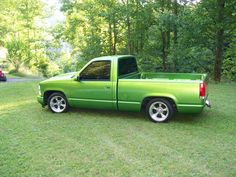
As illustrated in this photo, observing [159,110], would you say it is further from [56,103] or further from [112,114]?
[56,103]

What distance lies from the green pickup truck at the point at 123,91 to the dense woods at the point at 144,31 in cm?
706

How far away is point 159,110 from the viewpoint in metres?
6.89

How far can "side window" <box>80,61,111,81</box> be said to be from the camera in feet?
23.9

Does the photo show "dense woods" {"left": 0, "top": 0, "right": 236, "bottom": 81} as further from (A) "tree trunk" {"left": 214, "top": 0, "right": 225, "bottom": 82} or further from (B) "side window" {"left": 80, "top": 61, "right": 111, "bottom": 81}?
(B) "side window" {"left": 80, "top": 61, "right": 111, "bottom": 81}

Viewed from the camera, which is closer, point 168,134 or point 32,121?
point 168,134

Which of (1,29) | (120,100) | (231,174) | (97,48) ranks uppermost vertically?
(1,29)

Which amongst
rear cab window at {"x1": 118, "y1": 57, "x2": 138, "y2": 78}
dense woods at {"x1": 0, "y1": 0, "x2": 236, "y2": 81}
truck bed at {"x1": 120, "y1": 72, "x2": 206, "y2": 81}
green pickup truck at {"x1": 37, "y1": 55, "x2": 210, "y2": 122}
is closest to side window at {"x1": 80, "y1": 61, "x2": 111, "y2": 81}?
green pickup truck at {"x1": 37, "y1": 55, "x2": 210, "y2": 122}

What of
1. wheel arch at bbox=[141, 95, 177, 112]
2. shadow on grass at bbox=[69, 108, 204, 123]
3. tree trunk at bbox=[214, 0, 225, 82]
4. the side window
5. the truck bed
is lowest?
shadow on grass at bbox=[69, 108, 204, 123]

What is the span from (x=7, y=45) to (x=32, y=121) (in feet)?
83.3

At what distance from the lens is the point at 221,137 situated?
5746 mm

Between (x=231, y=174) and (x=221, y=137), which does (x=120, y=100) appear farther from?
(x=231, y=174)

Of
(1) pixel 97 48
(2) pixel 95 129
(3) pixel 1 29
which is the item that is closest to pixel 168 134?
(2) pixel 95 129

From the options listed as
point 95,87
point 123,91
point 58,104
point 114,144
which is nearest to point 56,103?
point 58,104

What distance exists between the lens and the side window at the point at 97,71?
727 centimetres
